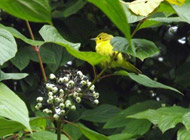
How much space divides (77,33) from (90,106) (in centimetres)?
51

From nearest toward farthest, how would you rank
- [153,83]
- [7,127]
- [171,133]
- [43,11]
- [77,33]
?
[43,11]
[7,127]
[153,83]
[171,133]
[77,33]

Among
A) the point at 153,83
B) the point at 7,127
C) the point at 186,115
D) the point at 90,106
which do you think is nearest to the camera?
the point at 7,127

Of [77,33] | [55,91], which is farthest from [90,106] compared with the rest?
[55,91]

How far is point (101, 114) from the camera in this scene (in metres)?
2.38

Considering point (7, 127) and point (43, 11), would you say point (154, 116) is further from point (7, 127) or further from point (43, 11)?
point (43, 11)

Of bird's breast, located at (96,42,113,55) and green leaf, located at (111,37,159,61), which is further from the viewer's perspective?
bird's breast, located at (96,42,113,55)

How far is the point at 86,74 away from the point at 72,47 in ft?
5.46

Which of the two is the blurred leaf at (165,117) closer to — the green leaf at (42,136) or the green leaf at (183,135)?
the green leaf at (183,135)

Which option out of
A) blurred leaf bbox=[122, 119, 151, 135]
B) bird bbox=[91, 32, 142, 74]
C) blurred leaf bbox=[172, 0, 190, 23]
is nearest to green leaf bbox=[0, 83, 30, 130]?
blurred leaf bbox=[172, 0, 190, 23]

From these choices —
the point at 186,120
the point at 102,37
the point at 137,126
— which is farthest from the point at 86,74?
the point at 186,120

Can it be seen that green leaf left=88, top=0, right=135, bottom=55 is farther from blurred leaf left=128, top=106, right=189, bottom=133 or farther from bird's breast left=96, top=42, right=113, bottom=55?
bird's breast left=96, top=42, right=113, bottom=55

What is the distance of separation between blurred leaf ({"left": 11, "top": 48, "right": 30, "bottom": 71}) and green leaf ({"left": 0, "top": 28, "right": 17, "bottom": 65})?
4.30 ft

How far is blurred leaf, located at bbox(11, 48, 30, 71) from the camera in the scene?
2.24 m

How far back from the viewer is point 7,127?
1.13 metres
